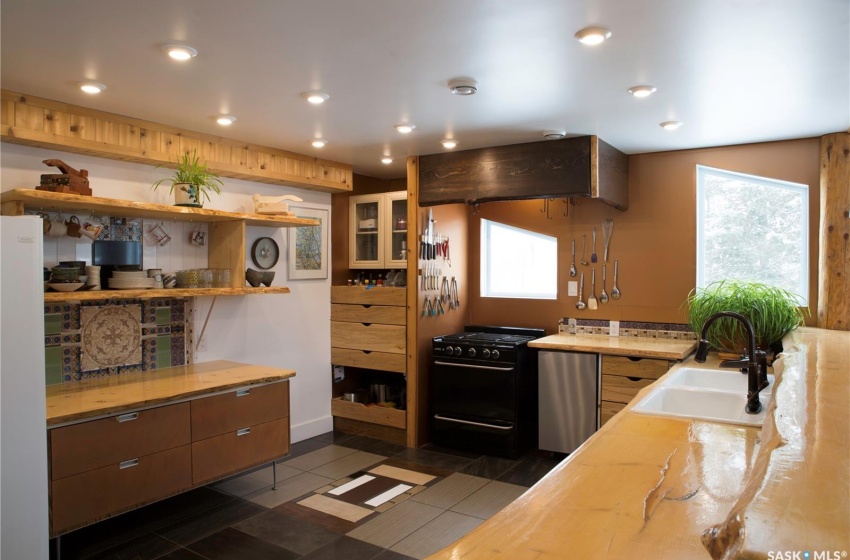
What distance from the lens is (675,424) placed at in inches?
76.9

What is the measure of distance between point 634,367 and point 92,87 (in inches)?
139

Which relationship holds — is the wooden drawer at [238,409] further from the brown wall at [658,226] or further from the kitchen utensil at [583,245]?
the kitchen utensil at [583,245]

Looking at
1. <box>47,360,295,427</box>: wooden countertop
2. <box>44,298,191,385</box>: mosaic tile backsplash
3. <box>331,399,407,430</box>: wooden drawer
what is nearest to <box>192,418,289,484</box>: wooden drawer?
<box>47,360,295,427</box>: wooden countertop

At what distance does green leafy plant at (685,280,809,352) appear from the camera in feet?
11.2

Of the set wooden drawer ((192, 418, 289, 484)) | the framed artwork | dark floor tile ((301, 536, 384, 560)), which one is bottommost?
dark floor tile ((301, 536, 384, 560))

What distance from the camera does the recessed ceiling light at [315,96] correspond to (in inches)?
113

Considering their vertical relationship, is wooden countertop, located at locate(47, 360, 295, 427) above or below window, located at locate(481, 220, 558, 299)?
below

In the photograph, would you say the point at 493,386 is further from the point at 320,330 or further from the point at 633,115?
the point at 633,115

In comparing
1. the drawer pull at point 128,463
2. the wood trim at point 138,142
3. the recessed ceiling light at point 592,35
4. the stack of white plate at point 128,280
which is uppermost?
the recessed ceiling light at point 592,35

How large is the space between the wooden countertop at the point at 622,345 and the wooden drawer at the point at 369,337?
1.07 meters

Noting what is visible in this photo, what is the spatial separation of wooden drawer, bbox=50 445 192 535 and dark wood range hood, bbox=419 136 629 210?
250 centimetres

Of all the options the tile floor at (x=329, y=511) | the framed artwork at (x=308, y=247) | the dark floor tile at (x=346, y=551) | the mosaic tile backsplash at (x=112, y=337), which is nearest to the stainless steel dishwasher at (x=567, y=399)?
the tile floor at (x=329, y=511)

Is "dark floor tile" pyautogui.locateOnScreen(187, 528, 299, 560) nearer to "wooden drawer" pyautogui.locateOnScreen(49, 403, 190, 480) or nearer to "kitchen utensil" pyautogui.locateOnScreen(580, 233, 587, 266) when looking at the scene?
"wooden drawer" pyautogui.locateOnScreen(49, 403, 190, 480)

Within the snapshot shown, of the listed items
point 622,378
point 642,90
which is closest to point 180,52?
point 642,90
